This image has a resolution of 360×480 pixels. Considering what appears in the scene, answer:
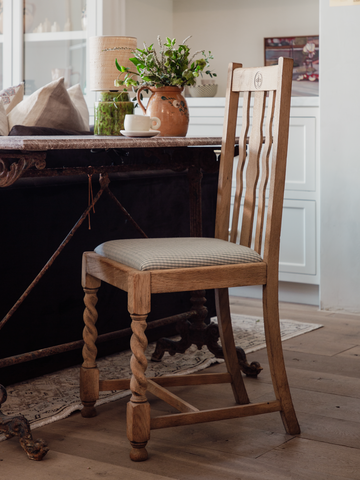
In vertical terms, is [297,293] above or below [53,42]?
below

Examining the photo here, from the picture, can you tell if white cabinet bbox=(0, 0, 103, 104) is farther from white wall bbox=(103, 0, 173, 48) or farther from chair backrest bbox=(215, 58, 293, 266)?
chair backrest bbox=(215, 58, 293, 266)

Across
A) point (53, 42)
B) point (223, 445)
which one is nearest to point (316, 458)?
point (223, 445)

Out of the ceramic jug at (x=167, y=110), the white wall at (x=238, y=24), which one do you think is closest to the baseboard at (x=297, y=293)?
the white wall at (x=238, y=24)

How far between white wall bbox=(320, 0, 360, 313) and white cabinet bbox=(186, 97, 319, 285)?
5.8 inches

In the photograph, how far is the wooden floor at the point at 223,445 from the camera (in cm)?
164

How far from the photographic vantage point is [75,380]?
233 cm

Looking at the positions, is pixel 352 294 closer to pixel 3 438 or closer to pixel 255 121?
pixel 255 121

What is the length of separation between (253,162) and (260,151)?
4 cm

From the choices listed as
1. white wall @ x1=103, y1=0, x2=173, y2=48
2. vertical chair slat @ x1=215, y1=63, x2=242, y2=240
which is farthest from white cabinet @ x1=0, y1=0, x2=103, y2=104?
vertical chair slat @ x1=215, y1=63, x2=242, y2=240

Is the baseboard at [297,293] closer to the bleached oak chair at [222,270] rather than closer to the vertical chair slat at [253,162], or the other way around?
the bleached oak chair at [222,270]

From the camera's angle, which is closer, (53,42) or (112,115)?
(112,115)

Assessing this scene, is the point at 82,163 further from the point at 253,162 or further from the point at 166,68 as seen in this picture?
the point at 253,162

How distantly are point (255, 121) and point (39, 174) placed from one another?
646 millimetres

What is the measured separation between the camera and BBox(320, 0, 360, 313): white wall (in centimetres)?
325
